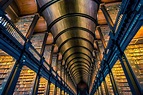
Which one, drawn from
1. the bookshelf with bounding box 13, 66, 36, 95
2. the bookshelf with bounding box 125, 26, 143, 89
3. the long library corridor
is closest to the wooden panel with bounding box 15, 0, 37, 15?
the long library corridor

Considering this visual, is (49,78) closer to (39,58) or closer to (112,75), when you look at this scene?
(39,58)

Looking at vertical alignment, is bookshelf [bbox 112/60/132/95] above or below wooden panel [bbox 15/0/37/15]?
below

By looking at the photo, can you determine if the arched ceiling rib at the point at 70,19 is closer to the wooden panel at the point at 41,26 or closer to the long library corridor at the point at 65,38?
the long library corridor at the point at 65,38

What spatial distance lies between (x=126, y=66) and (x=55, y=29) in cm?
624

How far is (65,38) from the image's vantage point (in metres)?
10.9

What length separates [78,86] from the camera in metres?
31.0

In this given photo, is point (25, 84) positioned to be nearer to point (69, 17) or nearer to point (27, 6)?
point (27, 6)

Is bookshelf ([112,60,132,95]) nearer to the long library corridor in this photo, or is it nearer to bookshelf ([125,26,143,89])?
the long library corridor

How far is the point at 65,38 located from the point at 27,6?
473cm

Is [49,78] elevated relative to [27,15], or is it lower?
lower

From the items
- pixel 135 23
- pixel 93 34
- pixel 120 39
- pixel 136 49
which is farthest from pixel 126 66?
pixel 93 34

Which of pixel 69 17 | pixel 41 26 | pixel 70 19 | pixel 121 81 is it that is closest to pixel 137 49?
pixel 121 81

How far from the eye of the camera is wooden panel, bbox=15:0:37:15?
6.75m

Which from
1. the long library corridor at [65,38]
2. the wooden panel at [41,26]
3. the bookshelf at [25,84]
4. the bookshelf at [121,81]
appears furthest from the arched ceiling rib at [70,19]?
the bookshelf at [121,81]
